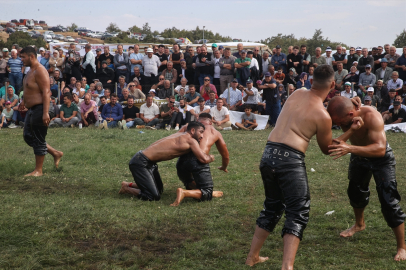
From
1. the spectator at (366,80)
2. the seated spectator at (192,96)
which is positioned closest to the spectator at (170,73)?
the seated spectator at (192,96)

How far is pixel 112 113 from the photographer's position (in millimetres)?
13820

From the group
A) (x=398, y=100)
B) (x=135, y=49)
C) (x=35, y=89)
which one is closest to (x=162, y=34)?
(x=135, y=49)

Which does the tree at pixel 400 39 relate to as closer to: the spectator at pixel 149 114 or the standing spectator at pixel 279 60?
the standing spectator at pixel 279 60

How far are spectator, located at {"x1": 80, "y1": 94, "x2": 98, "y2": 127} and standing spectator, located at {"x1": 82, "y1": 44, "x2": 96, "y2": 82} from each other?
2477 millimetres

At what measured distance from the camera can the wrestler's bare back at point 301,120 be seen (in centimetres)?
369

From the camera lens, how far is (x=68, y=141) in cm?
1071

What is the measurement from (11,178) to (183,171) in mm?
3200

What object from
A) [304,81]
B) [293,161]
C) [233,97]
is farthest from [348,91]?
[293,161]

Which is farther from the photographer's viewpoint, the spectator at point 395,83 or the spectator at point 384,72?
the spectator at point 384,72

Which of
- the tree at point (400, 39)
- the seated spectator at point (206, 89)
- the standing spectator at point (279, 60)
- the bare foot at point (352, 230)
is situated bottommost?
the bare foot at point (352, 230)

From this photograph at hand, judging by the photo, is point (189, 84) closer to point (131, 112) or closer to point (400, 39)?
point (131, 112)

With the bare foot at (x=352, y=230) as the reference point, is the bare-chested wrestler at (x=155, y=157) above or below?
above

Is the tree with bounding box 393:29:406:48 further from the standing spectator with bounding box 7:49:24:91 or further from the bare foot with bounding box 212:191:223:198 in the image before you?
the bare foot with bounding box 212:191:223:198

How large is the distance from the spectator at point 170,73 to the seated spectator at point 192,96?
3.79 ft
